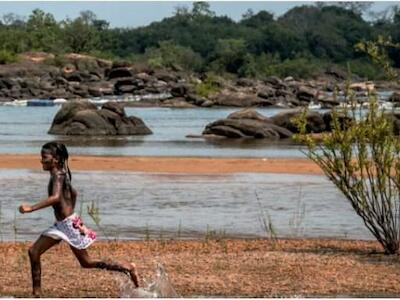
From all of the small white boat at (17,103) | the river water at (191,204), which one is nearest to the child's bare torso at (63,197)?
the river water at (191,204)

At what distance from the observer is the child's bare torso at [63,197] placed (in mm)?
8859

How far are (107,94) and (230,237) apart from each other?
66.5 m

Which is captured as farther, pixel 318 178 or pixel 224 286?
pixel 318 178

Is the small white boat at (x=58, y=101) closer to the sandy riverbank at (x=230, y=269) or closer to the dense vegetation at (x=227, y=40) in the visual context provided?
the dense vegetation at (x=227, y=40)

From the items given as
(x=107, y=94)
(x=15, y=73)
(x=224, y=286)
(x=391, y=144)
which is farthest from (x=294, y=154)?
(x=15, y=73)

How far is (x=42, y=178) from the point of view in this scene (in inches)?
893

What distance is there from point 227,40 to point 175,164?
10538 centimetres

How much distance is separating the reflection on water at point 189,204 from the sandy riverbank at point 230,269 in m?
1.79

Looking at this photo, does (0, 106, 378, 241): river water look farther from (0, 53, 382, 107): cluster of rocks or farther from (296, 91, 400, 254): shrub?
(0, 53, 382, 107): cluster of rocks

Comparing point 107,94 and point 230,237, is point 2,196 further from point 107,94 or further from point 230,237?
point 107,94

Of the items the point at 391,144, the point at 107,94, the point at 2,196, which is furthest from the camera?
the point at 107,94

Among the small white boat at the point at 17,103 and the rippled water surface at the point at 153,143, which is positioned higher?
the rippled water surface at the point at 153,143

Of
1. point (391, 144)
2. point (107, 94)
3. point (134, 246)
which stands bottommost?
point (107, 94)

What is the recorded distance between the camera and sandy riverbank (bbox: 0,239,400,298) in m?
9.60
